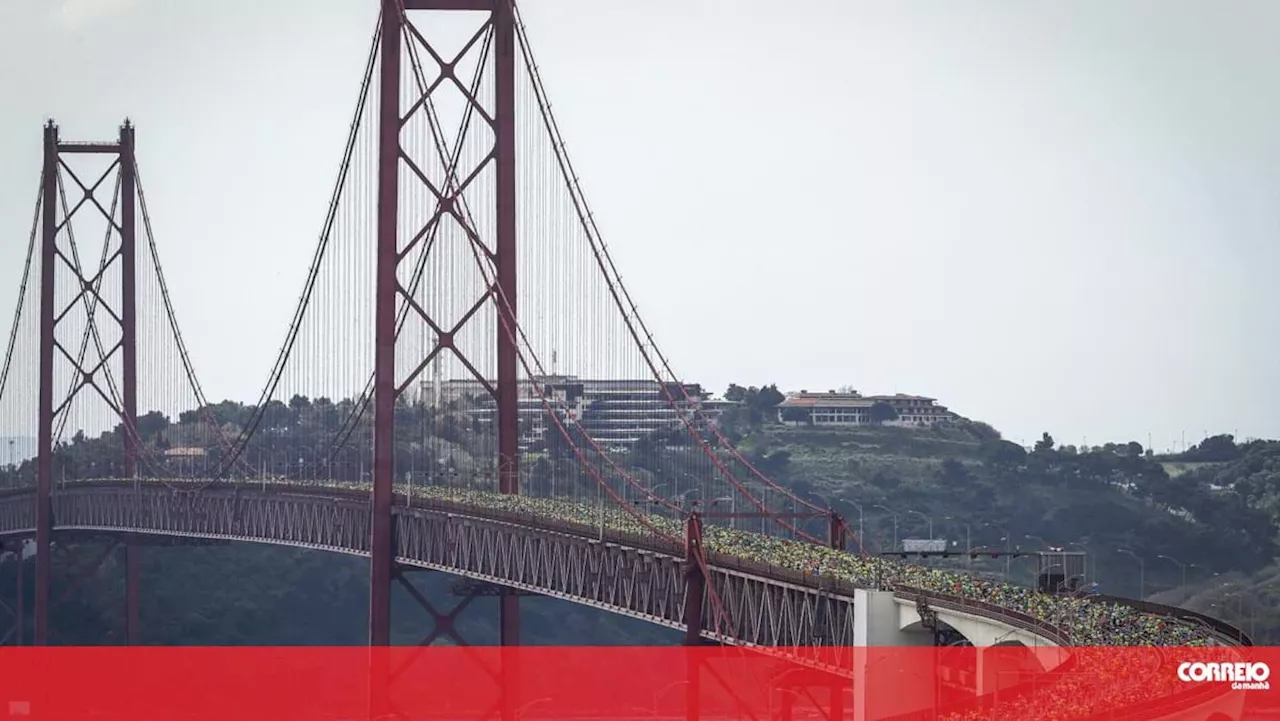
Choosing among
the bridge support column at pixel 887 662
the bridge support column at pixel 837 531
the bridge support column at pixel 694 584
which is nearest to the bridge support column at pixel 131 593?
the bridge support column at pixel 837 531

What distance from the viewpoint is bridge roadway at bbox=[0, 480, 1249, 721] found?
165 ft

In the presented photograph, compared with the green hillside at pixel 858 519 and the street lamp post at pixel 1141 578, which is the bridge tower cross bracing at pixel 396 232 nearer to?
the green hillside at pixel 858 519

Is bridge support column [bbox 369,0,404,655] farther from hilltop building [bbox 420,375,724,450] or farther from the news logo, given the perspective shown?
the news logo

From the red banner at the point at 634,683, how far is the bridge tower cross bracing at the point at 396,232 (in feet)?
19.3

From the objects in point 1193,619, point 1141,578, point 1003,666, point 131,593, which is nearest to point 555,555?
point 1193,619

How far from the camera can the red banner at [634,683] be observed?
40312 millimetres

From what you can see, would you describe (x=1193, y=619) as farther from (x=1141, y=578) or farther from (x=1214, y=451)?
(x=1214, y=451)

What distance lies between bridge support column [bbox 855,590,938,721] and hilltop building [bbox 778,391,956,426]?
442ft

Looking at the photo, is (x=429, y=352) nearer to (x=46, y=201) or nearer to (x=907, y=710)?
(x=907, y=710)

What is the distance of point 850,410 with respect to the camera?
622ft

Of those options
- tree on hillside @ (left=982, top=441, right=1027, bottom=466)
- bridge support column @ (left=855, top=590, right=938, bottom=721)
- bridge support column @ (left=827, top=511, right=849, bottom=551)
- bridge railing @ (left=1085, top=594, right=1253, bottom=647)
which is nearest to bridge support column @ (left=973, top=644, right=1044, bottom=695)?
bridge support column @ (left=855, top=590, right=938, bottom=721)

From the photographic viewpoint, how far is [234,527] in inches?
3605

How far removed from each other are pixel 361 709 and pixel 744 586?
2096 inches

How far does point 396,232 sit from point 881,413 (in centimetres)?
11790
